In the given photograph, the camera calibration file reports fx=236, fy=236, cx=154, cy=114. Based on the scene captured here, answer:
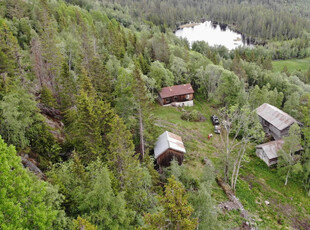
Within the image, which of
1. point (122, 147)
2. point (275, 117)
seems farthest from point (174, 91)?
point (122, 147)

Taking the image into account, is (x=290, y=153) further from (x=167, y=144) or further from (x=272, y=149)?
(x=167, y=144)

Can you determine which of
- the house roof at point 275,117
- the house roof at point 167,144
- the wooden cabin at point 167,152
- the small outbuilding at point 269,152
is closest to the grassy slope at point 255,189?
the small outbuilding at point 269,152

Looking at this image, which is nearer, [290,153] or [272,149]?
[290,153]

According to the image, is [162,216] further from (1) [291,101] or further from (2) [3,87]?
(1) [291,101]

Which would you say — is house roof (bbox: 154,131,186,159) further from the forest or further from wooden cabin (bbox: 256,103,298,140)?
wooden cabin (bbox: 256,103,298,140)

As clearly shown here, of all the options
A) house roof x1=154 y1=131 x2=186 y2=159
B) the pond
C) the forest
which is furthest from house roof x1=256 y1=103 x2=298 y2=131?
the pond

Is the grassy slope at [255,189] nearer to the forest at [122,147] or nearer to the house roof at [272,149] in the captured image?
the forest at [122,147]
